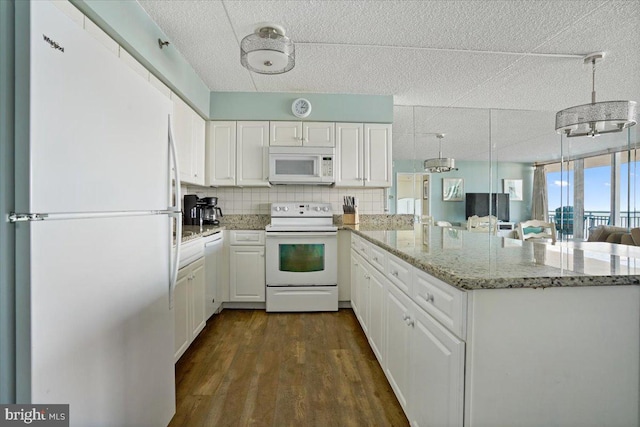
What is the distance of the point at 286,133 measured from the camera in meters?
3.31

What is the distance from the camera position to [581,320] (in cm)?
93

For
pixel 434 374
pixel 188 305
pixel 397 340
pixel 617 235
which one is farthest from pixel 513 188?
pixel 188 305

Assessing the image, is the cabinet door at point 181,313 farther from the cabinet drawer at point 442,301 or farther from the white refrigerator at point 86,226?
the cabinet drawer at point 442,301

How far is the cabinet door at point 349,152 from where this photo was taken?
335 centimetres

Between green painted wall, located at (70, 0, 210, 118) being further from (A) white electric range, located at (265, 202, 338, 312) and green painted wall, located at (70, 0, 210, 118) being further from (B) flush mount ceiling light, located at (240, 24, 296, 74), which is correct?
(A) white electric range, located at (265, 202, 338, 312)

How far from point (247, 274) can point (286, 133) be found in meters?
1.63

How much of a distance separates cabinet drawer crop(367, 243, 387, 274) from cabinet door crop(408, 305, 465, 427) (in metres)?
0.56

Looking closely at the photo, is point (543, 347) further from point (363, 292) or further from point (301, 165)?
point (301, 165)

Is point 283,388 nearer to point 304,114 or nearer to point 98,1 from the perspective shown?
point 98,1

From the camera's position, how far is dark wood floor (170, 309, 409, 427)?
5.06 ft

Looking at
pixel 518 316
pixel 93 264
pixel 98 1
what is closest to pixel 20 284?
pixel 93 264

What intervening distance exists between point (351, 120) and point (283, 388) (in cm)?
271

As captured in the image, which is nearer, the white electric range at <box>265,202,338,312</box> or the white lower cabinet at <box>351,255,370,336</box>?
the white lower cabinet at <box>351,255,370,336</box>

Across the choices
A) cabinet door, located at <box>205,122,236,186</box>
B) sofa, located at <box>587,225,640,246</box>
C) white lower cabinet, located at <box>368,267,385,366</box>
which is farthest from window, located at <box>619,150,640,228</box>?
cabinet door, located at <box>205,122,236,186</box>
